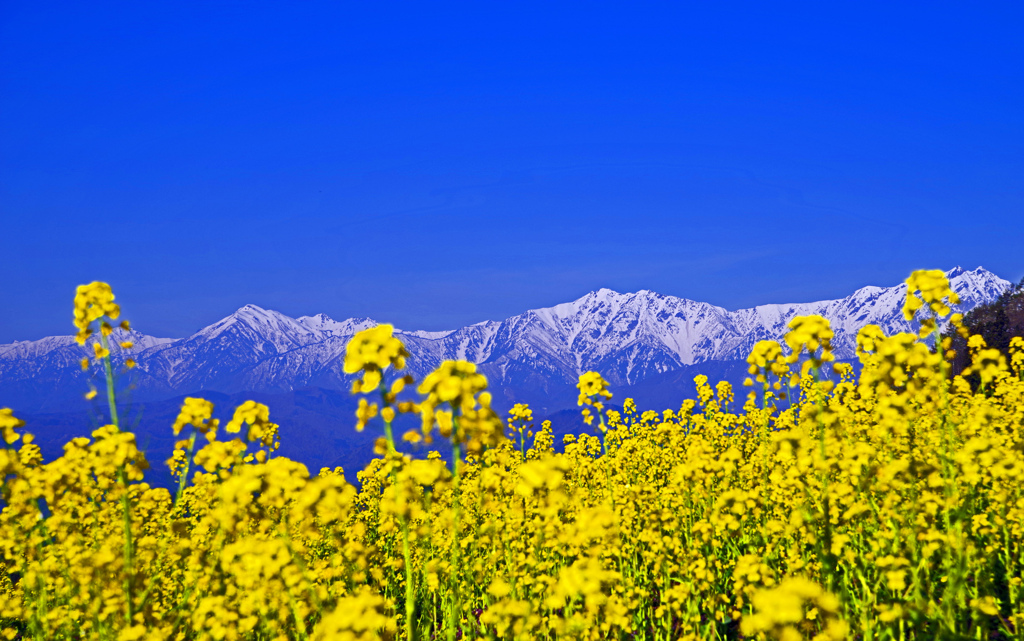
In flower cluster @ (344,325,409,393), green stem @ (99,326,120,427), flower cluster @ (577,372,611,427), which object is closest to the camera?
flower cluster @ (344,325,409,393)

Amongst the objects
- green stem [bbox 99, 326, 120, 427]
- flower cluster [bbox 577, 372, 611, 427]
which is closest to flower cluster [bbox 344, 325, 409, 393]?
green stem [bbox 99, 326, 120, 427]

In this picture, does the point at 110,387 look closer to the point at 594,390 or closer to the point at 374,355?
the point at 374,355

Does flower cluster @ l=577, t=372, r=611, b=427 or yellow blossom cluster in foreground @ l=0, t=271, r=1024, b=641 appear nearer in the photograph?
yellow blossom cluster in foreground @ l=0, t=271, r=1024, b=641

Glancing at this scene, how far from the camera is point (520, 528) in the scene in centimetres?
582

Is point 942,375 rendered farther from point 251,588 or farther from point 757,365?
point 251,588

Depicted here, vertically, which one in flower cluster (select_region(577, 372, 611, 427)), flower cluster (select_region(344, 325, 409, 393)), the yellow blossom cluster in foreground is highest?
flower cluster (select_region(577, 372, 611, 427))

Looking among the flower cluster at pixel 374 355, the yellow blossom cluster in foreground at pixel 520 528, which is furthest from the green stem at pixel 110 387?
the flower cluster at pixel 374 355

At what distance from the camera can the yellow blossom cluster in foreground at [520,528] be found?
325 centimetres

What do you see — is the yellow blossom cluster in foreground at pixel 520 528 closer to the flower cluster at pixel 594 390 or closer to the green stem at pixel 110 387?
the green stem at pixel 110 387

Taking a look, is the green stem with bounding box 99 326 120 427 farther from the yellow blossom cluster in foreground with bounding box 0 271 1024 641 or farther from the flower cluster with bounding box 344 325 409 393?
the flower cluster with bounding box 344 325 409 393

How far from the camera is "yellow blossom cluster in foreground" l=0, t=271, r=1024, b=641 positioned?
325 cm

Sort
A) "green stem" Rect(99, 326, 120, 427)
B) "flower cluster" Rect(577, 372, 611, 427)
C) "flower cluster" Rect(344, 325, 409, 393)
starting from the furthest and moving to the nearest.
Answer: "flower cluster" Rect(577, 372, 611, 427)
"green stem" Rect(99, 326, 120, 427)
"flower cluster" Rect(344, 325, 409, 393)

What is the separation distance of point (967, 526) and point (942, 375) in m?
2.42

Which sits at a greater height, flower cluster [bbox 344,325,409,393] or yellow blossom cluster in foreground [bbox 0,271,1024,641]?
flower cluster [bbox 344,325,409,393]
